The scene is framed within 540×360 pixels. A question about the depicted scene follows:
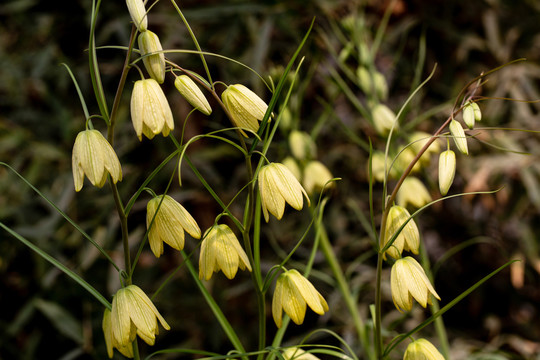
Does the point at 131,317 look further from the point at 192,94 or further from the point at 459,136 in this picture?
the point at 459,136

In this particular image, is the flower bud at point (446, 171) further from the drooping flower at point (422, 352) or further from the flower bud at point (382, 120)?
the flower bud at point (382, 120)

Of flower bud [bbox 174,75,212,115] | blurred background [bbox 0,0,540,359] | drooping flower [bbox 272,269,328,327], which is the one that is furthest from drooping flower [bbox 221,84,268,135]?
blurred background [bbox 0,0,540,359]

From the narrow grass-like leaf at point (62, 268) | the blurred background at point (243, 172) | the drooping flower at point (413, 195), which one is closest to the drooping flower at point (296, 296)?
the narrow grass-like leaf at point (62, 268)

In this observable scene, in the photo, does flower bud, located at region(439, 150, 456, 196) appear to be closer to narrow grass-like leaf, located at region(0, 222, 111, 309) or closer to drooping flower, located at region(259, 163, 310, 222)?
drooping flower, located at region(259, 163, 310, 222)

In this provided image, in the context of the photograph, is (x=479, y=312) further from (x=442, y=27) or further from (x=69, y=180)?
(x=69, y=180)

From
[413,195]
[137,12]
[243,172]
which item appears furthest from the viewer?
[243,172]

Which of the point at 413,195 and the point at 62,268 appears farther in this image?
the point at 413,195

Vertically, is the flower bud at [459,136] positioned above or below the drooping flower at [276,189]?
above

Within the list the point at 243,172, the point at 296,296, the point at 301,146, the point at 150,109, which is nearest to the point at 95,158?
the point at 150,109
